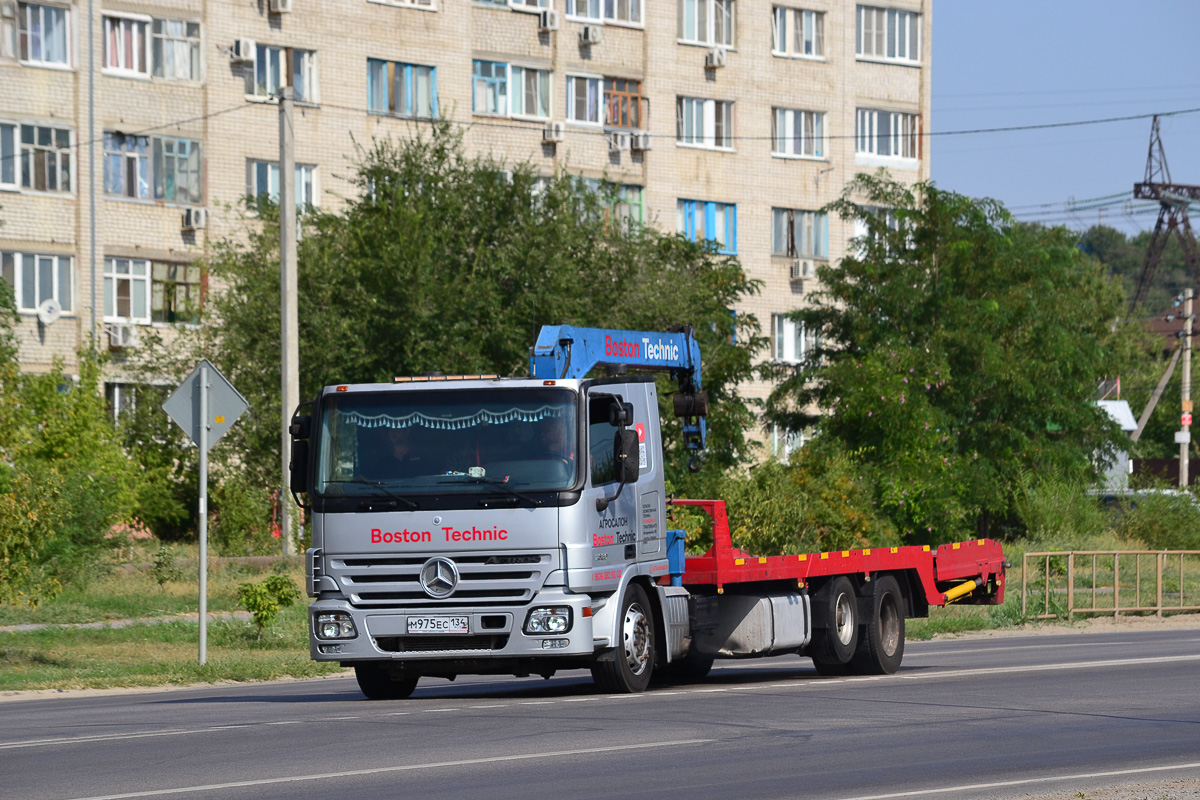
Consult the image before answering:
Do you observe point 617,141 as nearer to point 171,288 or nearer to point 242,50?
point 242,50

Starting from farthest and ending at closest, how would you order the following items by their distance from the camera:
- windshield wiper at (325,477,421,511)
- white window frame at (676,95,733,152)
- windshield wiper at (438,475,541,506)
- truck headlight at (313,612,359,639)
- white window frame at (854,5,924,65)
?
white window frame at (854,5,924,65) → white window frame at (676,95,733,152) → truck headlight at (313,612,359,639) → windshield wiper at (325,477,421,511) → windshield wiper at (438,475,541,506)

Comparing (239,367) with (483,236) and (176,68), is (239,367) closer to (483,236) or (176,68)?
(483,236)

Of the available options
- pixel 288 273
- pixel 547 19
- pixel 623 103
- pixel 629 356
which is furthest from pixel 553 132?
pixel 629 356

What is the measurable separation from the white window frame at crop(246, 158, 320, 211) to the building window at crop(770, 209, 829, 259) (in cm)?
1713

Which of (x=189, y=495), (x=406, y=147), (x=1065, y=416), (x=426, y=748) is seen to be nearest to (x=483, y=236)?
(x=406, y=147)

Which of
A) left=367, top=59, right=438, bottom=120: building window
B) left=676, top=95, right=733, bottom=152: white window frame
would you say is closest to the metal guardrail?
left=367, top=59, right=438, bottom=120: building window

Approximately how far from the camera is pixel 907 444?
44.4m

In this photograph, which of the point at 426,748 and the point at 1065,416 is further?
the point at 1065,416

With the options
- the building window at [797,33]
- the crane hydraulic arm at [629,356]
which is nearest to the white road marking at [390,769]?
the crane hydraulic arm at [629,356]

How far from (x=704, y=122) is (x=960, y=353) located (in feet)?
54.2

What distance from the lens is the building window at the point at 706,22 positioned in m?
60.2

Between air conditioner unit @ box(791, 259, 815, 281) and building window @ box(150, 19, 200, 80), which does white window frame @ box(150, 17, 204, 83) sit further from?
air conditioner unit @ box(791, 259, 815, 281)

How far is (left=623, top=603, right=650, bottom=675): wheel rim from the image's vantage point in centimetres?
1564

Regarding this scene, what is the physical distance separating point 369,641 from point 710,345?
1353 inches
